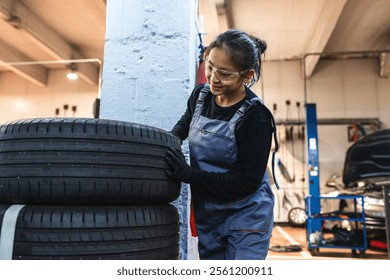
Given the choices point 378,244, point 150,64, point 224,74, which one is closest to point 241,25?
point 378,244

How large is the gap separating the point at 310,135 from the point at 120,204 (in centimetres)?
571

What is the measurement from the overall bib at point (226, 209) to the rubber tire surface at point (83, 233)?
209 millimetres

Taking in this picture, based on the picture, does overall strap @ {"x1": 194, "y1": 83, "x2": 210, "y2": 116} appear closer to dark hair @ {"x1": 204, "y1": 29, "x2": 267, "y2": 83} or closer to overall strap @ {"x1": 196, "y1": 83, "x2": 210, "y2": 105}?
overall strap @ {"x1": 196, "y1": 83, "x2": 210, "y2": 105}

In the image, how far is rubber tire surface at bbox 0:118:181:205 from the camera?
100 cm

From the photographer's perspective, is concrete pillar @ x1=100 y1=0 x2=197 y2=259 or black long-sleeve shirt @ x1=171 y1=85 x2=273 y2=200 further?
concrete pillar @ x1=100 y1=0 x2=197 y2=259

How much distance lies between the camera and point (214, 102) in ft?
4.11

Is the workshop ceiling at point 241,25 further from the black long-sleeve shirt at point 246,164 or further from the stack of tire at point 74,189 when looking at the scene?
the stack of tire at point 74,189

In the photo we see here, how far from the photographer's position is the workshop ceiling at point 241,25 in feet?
18.2

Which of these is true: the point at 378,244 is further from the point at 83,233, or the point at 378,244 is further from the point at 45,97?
the point at 45,97

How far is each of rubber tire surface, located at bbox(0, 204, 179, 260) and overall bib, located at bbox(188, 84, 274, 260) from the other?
0.21m

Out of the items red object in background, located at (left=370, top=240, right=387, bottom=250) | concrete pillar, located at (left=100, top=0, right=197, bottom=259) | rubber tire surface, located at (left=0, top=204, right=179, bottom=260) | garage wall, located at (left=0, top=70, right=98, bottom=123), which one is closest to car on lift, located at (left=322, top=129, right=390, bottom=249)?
red object in background, located at (left=370, top=240, right=387, bottom=250)

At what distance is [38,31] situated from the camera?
6270 mm

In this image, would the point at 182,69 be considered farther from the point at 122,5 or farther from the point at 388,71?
the point at 388,71
